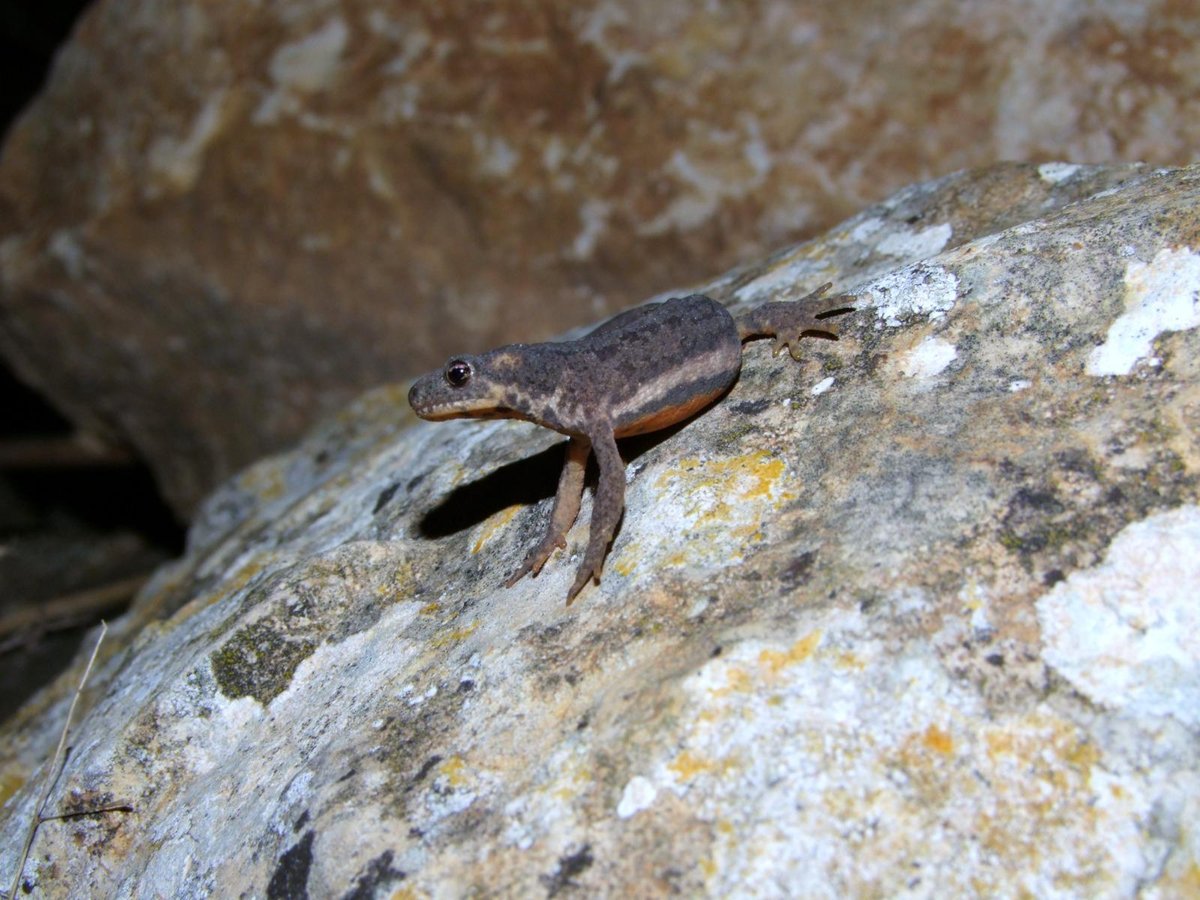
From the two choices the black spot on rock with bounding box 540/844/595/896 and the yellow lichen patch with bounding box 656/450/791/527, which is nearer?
the black spot on rock with bounding box 540/844/595/896

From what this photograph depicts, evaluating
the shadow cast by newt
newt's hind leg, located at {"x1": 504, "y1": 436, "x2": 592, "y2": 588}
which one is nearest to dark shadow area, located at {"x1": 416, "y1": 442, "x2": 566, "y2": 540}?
the shadow cast by newt

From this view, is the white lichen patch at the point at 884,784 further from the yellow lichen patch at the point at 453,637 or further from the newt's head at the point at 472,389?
the newt's head at the point at 472,389

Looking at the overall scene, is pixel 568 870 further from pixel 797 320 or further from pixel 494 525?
pixel 797 320

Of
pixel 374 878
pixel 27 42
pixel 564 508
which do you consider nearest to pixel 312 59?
pixel 564 508

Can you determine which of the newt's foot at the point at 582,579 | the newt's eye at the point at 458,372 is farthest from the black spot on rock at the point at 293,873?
the newt's eye at the point at 458,372

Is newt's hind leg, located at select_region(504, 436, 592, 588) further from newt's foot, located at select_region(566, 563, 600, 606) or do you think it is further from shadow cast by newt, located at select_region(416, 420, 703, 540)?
newt's foot, located at select_region(566, 563, 600, 606)

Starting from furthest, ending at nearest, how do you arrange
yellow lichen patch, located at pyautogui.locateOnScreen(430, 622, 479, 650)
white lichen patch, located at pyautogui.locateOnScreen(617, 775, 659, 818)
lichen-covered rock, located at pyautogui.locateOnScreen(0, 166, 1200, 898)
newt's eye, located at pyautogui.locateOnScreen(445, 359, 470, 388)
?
newt's eye, located at pyautogui.locateOnScreen(445, 359, 470, 388) → yellow lichen patch, located at pyautogui.locateOnScreen(430, 622, 479, 650) → white lichen patch, located at pyautogui.locateOnScreen(617, 775, 659, 818) → lichen-covered rock, located at pyautogui.locateOnScreen(0, 166, 1200, 898)
